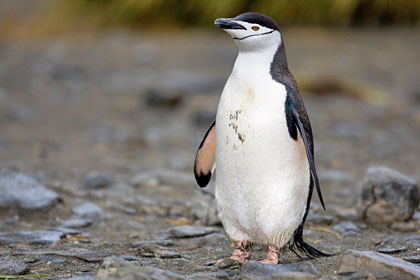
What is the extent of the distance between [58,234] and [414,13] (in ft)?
25.8

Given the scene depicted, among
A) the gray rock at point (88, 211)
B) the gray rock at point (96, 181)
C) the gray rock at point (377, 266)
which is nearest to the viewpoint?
the gray rock at point (377, 266)

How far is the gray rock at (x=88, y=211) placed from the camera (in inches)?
162

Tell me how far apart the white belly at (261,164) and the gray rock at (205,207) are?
2.74ft

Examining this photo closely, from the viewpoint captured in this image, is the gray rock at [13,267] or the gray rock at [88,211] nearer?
the gray rock at [13,267]

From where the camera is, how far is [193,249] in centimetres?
349

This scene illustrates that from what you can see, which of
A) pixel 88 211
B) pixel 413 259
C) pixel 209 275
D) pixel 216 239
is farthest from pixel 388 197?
pixel 88 211

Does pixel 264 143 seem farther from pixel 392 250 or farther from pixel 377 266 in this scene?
pixel 392 250

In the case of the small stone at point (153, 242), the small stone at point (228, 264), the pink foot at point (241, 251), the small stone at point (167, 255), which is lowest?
the small stone at point (153, 242)

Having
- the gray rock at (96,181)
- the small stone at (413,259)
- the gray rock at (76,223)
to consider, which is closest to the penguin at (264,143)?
the small stone at (413,259)

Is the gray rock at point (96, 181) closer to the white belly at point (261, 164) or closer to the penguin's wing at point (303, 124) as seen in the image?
the white belly at point (261, 164)

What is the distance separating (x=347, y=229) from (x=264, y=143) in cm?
112

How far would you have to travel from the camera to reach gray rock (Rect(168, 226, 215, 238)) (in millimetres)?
3703

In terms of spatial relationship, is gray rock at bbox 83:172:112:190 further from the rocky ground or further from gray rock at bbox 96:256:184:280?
gray rock at bbox 96:256:184:280

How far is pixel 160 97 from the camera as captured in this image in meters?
7.61
